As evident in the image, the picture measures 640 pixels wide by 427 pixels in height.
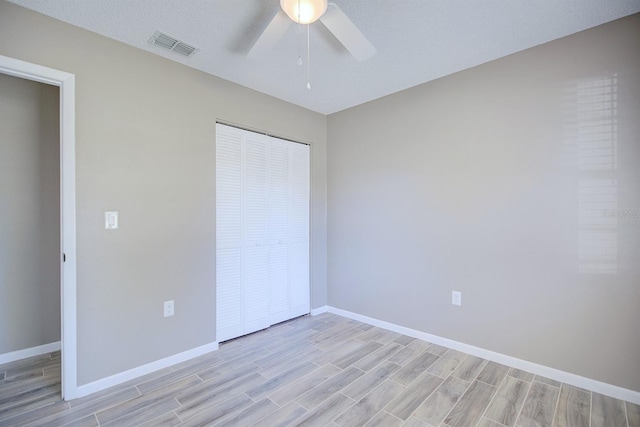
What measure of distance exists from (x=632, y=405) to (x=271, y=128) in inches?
138

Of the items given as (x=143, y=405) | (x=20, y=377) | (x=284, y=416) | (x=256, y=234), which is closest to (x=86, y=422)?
(x=143, y=405)

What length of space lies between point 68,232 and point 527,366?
3.45 m

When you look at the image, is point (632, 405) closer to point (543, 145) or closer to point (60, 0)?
point (543, 145)

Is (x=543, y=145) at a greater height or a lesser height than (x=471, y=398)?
greater

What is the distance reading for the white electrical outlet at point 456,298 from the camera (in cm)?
263

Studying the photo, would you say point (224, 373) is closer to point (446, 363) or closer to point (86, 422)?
point (86, 422)

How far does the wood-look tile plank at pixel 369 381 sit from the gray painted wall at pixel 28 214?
264cm

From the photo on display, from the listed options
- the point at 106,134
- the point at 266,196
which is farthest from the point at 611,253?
the point at 106,134

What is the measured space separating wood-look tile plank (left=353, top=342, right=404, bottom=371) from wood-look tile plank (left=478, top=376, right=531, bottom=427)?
827 mm

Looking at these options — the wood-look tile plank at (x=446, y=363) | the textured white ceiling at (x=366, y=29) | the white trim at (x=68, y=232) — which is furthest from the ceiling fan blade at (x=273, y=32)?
the wood-look tile plank at (x=446, y=363)

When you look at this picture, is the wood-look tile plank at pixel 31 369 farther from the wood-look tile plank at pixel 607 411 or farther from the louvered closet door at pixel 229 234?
the wood-look tile plank at pixel 607 411

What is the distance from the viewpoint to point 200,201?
258 centimetres

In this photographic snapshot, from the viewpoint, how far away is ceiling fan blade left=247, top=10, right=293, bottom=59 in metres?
1.64

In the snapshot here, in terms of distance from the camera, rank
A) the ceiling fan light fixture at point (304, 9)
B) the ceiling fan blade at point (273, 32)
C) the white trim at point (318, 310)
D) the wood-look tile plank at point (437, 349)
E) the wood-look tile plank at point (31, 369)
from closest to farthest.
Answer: the ceiling fan light fixture at point (304, 9) → the ceiling fan blade at point (273, 32) → the wood-look tile plank at point (31, 369) → the wood-look tile plank at point (437, 349) → the white trim at point (318, 310)
